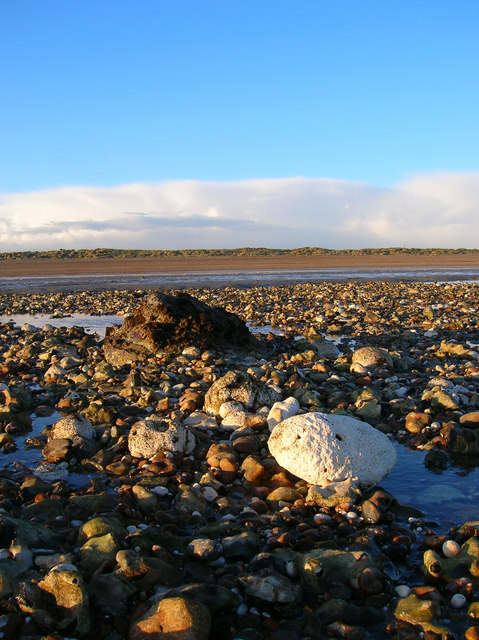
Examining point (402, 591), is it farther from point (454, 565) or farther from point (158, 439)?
point (158, 439)

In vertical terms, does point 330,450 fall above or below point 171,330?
below

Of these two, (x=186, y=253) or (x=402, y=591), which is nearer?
(x=402, y=591)

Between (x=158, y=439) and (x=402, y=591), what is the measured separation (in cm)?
325

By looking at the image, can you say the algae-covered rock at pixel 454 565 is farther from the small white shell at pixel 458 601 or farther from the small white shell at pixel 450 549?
the small white shell at pixel 458 601

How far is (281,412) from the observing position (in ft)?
22.6

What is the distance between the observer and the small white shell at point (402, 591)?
3928 mm

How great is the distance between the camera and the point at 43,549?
4.36 metres

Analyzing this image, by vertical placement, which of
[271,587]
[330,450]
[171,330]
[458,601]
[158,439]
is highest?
[171,330]

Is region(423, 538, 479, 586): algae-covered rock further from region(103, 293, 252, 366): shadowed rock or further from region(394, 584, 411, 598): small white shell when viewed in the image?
region(103, 293, 252, 366): shadowed rock

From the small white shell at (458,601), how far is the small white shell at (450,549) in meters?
0.49

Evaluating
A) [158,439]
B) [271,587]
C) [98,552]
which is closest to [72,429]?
[158,439]

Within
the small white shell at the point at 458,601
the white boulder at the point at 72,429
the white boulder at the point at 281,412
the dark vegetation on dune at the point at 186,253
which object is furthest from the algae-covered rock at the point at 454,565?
the dark vegetation on dune at the point at 186,253

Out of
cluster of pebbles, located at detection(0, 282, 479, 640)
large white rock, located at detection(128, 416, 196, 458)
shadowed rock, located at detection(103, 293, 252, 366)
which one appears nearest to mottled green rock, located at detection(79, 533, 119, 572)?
cluster of pebbles, located at detection(0, 282, 479, 640)

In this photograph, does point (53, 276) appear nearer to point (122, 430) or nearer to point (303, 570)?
point (122, 430)
